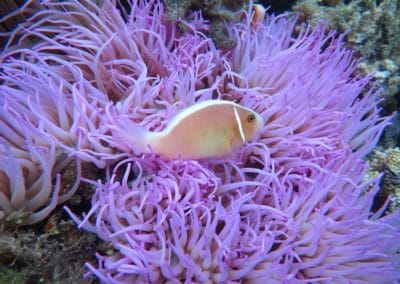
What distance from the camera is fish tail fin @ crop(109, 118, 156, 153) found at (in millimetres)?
1878

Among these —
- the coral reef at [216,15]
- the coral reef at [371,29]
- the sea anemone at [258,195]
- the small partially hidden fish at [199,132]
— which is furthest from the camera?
the coral reef at [371,29]

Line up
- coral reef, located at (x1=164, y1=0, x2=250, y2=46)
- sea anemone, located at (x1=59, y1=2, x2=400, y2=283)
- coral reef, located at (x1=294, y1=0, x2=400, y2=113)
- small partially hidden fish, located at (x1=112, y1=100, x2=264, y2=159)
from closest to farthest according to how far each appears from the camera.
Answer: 1. sea anemone, located at (x1=59, y1=2, x2=400, y2=283)
2. small partially hidden fish, located at (x1=112, y1=100, x2=264, y2=159)
3. coral reef, located at (x1=164, y1=0, x2=250, y2=46)
4. coral reef, located at (x1=294, y1=0, x2=400, y2=113)

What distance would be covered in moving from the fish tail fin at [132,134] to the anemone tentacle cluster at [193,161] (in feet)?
0.19

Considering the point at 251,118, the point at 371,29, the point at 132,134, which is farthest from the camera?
the point at 371,29

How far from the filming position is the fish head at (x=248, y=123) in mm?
1974

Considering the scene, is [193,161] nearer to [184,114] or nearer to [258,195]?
[184,114]

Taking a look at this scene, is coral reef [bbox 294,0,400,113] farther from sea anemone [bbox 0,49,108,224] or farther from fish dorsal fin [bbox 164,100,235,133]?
sea anemone [bbox 0,49,108,224]

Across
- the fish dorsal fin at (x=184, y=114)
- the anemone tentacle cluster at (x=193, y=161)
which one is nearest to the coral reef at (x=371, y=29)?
the anemone tentacle cluster at (x=193, y=161)

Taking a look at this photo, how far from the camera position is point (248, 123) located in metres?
2.00

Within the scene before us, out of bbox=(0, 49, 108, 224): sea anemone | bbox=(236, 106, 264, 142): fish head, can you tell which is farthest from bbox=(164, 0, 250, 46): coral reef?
bbox=(0, 49, 108, 224): sea anemone

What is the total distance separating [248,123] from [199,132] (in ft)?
0.91

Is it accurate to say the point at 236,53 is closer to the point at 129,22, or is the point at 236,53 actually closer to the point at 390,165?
the point at 129,22

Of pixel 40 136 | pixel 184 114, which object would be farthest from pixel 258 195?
pixel 40 136

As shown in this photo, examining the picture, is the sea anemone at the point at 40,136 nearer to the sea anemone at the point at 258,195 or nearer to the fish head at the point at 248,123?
the sea anemone at the point at 258,195
